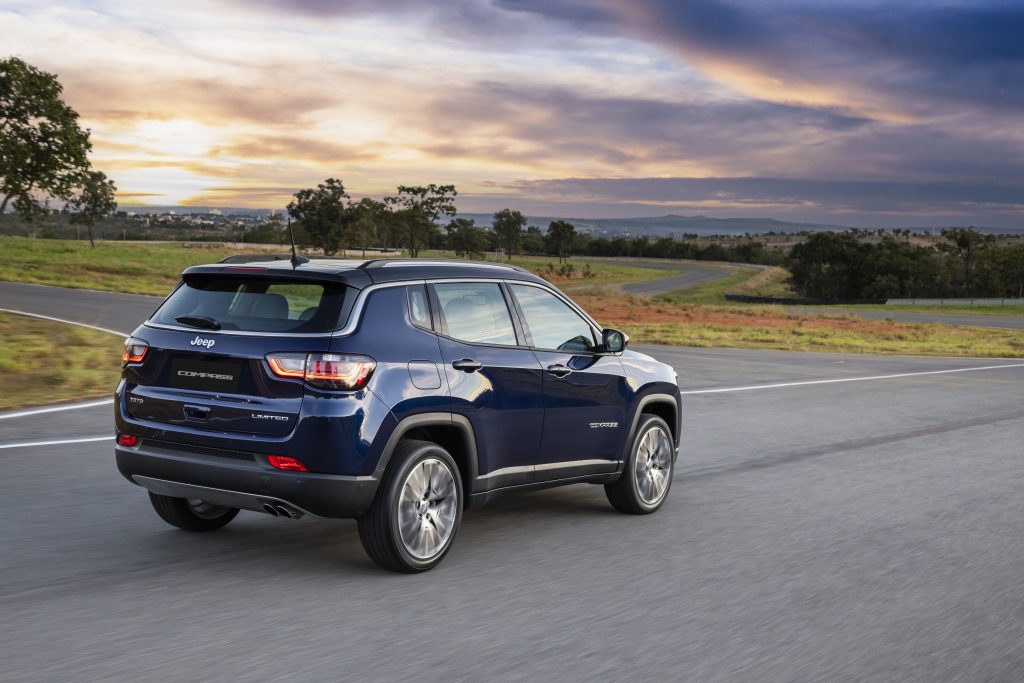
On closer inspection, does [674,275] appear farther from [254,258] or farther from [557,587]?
[557,587]

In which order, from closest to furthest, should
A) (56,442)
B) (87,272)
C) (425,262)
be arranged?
1. (425,262)
2. (56,442)
3. (87,272)

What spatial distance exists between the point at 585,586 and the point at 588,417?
1.46m

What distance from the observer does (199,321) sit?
577cm

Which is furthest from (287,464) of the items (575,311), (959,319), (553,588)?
(959,319)

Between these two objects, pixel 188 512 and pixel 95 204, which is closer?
pixel 188 512

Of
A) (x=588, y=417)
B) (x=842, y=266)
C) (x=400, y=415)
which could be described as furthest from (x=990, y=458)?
(x=842, y=266)

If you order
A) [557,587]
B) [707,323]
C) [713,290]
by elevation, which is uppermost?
[557,587]

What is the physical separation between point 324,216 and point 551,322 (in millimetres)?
86283

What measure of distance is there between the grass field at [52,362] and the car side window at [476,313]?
8.01 m

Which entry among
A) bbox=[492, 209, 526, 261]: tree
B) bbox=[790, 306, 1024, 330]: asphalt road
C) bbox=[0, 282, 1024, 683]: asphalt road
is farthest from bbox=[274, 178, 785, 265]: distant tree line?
bbox=[0, 282, 1024, 683]: asphalt road

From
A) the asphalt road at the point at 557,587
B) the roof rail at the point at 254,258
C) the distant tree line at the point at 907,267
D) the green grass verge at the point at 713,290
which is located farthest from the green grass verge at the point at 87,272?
the distant tree line at the point at 907,267

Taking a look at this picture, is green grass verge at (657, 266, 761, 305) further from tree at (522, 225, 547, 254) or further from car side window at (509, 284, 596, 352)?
car side window at (509, 284, 596, 352)

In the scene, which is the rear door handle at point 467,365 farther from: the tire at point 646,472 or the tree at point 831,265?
the tree at point 831,265

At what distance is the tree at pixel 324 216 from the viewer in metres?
90.4
